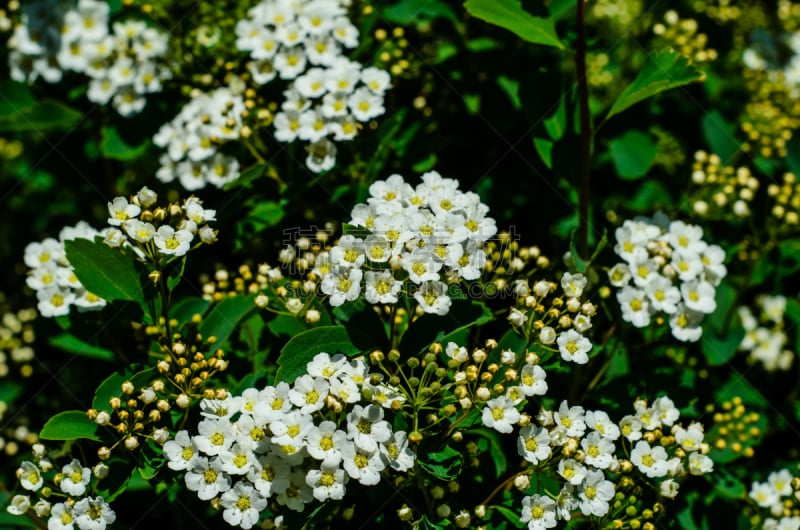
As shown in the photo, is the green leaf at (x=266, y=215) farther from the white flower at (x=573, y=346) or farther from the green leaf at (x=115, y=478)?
the white flower at (x=573, y=346)

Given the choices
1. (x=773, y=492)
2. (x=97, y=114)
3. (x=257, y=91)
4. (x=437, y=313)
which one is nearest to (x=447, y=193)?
(x=437, y=313)

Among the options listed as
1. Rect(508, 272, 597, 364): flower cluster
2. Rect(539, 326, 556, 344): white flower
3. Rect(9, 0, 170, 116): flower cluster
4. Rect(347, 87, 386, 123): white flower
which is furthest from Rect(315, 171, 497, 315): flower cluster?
Rect(9, 0, 170, 116): flower cluster

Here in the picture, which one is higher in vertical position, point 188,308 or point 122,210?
point 122,210

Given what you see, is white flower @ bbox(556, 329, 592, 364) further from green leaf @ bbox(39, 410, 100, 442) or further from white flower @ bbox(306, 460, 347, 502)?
green leaf @ bbox(39, 410, 100, 442)

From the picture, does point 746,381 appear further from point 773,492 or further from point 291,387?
point 291,387

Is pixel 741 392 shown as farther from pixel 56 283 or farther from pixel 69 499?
pixel 56 283

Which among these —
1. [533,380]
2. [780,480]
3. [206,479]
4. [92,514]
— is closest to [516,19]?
[533,380]
